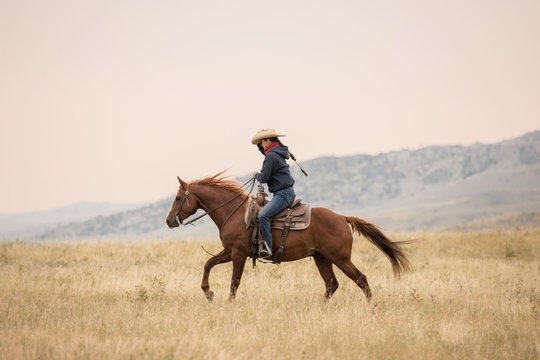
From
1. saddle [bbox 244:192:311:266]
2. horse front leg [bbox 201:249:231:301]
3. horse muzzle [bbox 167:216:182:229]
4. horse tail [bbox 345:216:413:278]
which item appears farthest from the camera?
horse tail [bbox 345:216:413:278]

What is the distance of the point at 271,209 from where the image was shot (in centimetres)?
878

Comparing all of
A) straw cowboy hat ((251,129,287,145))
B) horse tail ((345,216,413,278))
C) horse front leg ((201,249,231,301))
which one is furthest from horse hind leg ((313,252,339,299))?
straw cowboy hat ((251,129,287,145))

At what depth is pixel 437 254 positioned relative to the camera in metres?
16.8

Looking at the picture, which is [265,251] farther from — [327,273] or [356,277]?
[356,277]

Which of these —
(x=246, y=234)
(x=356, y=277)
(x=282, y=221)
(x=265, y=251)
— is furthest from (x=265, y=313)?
(x=356, y=277)

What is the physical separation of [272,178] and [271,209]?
58cm

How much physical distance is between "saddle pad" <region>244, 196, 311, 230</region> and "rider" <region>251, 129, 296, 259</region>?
153mm

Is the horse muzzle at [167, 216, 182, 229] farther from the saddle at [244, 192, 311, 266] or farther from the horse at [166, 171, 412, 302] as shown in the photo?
the saddle at [244, 192, 311, 266]

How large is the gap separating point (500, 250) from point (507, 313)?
9855mm

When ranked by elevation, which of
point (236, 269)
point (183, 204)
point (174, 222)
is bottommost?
point (236, 269)

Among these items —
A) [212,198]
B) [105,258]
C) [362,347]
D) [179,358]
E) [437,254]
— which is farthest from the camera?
[437,254]

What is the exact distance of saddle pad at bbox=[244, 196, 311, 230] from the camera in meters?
8.84

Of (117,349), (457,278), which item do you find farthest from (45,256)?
(457,278)

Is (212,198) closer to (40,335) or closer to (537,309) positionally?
(40,335)
